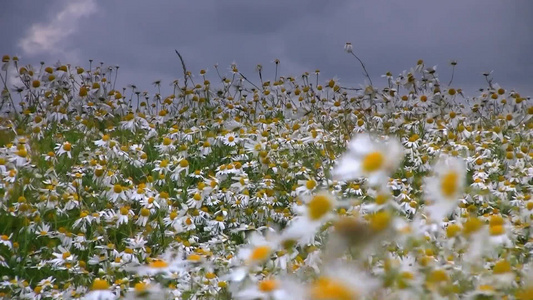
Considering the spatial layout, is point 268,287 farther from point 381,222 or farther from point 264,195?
point 264,195

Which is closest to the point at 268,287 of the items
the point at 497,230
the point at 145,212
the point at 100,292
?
the point at 497,230

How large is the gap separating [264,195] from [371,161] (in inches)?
129

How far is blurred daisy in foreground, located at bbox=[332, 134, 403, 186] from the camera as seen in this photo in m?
1.91

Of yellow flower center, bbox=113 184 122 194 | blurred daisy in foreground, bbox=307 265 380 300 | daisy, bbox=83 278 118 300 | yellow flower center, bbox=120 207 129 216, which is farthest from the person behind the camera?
yellow flower center, bbox=113 184 122 194

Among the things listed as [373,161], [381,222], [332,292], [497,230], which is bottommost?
[332,292]

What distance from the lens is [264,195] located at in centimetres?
525

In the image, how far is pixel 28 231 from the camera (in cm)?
488

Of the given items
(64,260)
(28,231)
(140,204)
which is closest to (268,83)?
(140,204)

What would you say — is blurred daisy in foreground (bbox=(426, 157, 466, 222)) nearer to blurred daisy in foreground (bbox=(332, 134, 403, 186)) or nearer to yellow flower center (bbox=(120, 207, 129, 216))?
blurred daisy in foreground (bbox=(332, 134, 403, 186))

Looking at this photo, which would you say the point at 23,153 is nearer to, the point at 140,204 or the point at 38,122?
the point at 140,204

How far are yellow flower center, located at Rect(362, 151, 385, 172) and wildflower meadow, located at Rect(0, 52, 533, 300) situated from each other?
13 millimetres

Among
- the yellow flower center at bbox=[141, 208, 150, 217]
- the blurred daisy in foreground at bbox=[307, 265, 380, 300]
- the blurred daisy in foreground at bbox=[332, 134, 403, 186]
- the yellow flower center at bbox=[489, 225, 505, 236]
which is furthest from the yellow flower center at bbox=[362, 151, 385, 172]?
the yellow flower center at bbox=[141, 208, 150, 217]

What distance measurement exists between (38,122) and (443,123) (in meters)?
4.17

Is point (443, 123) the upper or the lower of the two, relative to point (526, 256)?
upper
